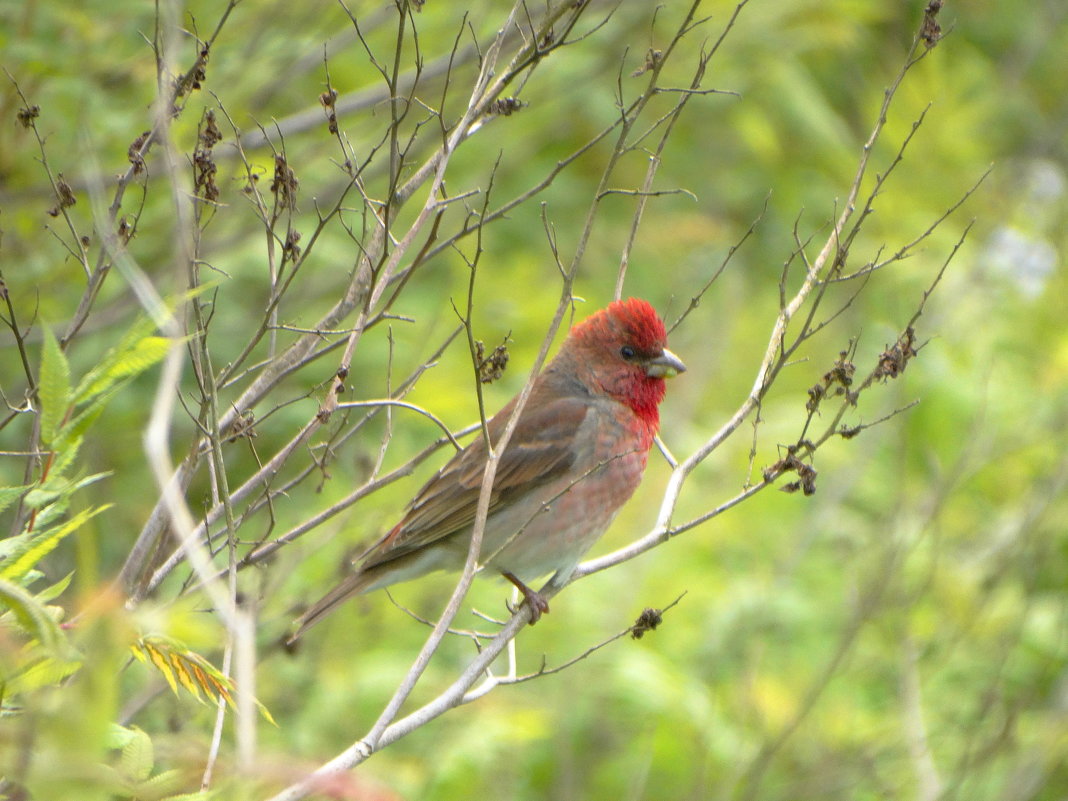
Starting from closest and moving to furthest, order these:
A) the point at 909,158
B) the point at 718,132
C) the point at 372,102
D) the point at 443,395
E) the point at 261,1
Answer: the point at 372,102 → the point at 261,1 → the point at 443,395 → the point at 909,158 → the point at 718,132

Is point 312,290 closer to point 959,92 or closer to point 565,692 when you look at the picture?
point 565,692

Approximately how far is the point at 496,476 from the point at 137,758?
3.04 meters

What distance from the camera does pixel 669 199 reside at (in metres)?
10.4

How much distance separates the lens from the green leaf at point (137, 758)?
2.15 metres

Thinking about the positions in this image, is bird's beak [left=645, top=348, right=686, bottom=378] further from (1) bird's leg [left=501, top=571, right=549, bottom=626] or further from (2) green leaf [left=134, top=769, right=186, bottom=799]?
(2) green leaf [left=134, top=769, right=186, bottom=799]

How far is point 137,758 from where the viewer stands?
7.11ft

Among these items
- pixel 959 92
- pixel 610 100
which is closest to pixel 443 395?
pixel 610 100

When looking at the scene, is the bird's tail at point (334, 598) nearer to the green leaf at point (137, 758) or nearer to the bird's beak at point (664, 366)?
the bird's beak at point (664, 366)

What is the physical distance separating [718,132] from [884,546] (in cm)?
506

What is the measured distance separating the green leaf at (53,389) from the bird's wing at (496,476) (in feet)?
8.65

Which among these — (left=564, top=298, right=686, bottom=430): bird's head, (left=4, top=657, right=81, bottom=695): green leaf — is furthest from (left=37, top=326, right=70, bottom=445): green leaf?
(left=564, top=298, right=686, bottom=430): bird's head

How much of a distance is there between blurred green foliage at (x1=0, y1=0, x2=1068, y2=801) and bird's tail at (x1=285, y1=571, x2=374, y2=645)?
0.31 feet

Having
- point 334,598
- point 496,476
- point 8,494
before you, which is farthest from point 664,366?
point 8,494

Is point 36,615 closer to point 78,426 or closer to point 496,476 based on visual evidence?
point 78,426
